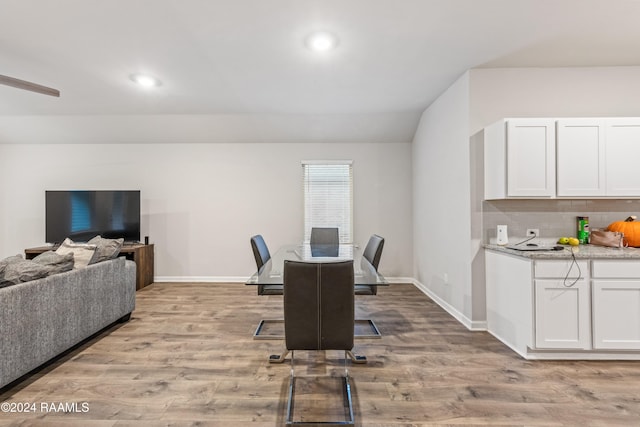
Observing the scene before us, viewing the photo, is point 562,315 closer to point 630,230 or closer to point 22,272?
point 630,230

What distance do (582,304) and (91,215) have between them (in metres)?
6.40

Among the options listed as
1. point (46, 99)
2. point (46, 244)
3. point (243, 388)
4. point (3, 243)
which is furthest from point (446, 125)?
point (3, 243)

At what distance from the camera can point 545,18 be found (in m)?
2.33

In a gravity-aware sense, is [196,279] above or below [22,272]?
below

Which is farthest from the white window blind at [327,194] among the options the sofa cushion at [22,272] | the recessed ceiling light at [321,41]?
the sofa cushion at [22,272]

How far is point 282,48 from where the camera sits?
2742mm

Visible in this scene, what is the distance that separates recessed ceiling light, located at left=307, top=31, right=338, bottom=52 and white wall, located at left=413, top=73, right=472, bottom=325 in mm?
1533

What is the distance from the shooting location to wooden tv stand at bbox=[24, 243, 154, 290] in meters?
4.63

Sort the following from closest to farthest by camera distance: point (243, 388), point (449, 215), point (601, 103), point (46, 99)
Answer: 1. point (243, 388)
2. point (601, 103)
3. point (449, 215)
4. point (46, 99)

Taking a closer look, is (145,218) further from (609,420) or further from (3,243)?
(609,420)

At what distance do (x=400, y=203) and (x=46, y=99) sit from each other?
5.39 metres

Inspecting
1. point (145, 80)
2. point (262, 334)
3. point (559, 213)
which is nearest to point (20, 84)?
point (145, 80)

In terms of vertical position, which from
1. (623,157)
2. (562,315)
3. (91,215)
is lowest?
(562,315)

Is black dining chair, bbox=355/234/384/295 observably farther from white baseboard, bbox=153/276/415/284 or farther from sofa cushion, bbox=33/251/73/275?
white baseboard, bbox=153/276/415/284
